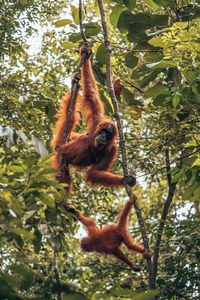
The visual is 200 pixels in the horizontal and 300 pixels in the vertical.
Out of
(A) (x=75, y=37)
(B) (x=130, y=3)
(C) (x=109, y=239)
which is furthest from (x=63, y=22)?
(C) (x=109, y=239)

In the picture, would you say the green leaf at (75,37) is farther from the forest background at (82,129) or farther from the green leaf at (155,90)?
the green leaf at (155,90)

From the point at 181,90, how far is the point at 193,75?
0.69ft

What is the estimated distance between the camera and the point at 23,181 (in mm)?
2605

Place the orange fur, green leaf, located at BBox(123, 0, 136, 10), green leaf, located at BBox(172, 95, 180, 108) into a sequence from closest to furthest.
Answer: green leaf, located at BBox(172, 95, 180, 108), green leaf, located at BBox(123, 0, 136, 10), the orange fur

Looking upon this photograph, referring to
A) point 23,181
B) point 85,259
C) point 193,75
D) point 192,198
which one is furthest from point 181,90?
point 85,259

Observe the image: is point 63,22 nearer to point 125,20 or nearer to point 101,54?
point 101,54

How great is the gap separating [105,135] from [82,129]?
187cm

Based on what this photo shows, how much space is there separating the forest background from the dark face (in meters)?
0.44

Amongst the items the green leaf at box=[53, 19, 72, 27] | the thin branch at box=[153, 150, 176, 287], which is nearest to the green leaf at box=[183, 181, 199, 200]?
the thin branch at box=[153, 150, 176, 287]

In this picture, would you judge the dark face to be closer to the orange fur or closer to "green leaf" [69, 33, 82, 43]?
the orange fur

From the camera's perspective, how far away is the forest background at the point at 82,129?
2490mm

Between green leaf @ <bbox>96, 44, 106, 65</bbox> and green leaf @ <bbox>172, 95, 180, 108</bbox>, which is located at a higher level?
green leaf @ <bbox>96, 44, 106, 65</bbox>

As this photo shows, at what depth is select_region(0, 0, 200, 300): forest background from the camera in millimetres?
2490

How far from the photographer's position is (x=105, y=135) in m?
4.77
